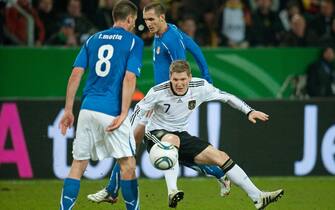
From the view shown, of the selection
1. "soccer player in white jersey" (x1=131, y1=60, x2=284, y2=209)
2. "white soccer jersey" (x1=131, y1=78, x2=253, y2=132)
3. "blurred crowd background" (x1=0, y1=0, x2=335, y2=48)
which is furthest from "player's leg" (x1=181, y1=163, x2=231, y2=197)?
"blurred crowd background" (x1=0, y1=0, x2=335, y2=48)

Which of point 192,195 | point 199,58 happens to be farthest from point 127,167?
point 192,195

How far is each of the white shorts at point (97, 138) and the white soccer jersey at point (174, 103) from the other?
93 cm

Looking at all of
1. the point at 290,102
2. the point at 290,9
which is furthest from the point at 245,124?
the point at 290,9

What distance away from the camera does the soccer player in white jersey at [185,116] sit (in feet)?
28.5

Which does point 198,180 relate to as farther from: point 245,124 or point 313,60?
point 313,60

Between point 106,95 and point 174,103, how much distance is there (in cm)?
122

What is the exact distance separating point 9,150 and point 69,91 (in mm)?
4345

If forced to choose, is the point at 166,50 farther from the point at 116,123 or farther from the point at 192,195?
the point at 192,195

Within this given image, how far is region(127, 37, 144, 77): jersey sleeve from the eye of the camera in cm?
787

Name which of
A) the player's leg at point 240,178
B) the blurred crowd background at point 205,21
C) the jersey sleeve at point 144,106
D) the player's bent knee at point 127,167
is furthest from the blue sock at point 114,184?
the blurred crowd background at point 205,21

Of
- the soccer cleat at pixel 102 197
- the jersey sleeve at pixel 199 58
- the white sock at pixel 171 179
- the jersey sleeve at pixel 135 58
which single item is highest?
the jersey sleeve at pixel 135 58

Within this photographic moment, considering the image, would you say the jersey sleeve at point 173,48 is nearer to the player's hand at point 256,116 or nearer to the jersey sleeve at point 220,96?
the jersey sleeve at point 220,96

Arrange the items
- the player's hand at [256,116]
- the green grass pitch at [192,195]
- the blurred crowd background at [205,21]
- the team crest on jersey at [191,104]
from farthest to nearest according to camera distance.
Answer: the blurred crowd background at [205,21], the green grass pitch at [192,195], the team crest on jersey at [191,104], the player's hand at [256,116]

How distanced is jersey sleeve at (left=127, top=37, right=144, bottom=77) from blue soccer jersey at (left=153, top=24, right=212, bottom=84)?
5.02 feet
